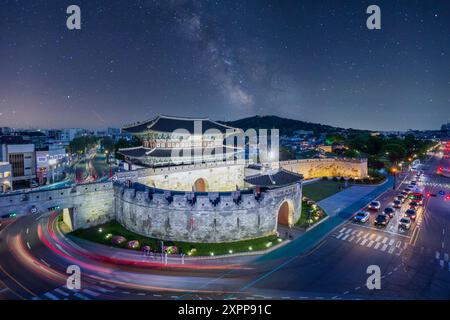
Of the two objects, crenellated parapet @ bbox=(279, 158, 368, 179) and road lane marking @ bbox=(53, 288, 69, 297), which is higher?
crenellated parapet @ bbox=(279, 158, 368, 179)

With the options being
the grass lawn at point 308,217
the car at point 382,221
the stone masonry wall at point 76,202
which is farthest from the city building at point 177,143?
the car at point 382,221

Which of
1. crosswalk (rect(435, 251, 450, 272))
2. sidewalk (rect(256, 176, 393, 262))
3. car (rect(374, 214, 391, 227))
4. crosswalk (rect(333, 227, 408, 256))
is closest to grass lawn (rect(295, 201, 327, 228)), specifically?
sidewalk (rect(256, 176, 393, 262))

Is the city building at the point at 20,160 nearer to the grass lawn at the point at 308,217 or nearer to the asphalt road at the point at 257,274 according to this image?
the asphalt road at the point at 257,274

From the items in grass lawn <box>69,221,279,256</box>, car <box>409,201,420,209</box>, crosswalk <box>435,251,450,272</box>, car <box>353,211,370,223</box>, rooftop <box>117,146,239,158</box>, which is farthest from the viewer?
rooftop <box>117,146,239,158</box>

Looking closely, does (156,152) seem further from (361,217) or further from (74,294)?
(361,217)

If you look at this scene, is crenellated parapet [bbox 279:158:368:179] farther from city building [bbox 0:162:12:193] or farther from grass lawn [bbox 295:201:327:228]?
city building [bbox 0:162:12:193]
